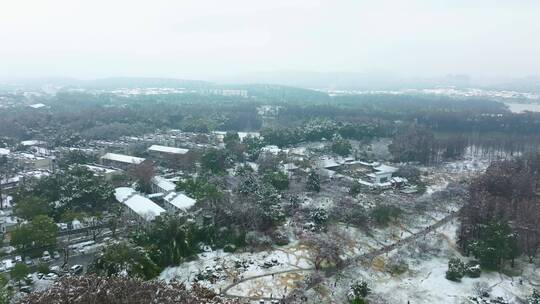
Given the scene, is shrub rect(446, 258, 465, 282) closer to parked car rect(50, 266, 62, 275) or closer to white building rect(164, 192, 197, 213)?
white building rect(164, 192, 197, 213)

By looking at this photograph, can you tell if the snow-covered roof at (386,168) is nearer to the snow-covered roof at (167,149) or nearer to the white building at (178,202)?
the white building at (178,202)

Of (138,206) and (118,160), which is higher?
(118,160)

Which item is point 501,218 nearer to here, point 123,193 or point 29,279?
point 123,193

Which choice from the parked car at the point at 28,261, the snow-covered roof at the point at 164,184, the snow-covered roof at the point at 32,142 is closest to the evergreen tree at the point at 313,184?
the snow-covered roof at the point at 164,184

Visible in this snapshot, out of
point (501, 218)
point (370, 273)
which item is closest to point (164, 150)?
point (370, 273)

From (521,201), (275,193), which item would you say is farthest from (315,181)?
(521,201)

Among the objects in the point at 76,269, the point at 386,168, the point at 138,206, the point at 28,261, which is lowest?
the point at 28,261
